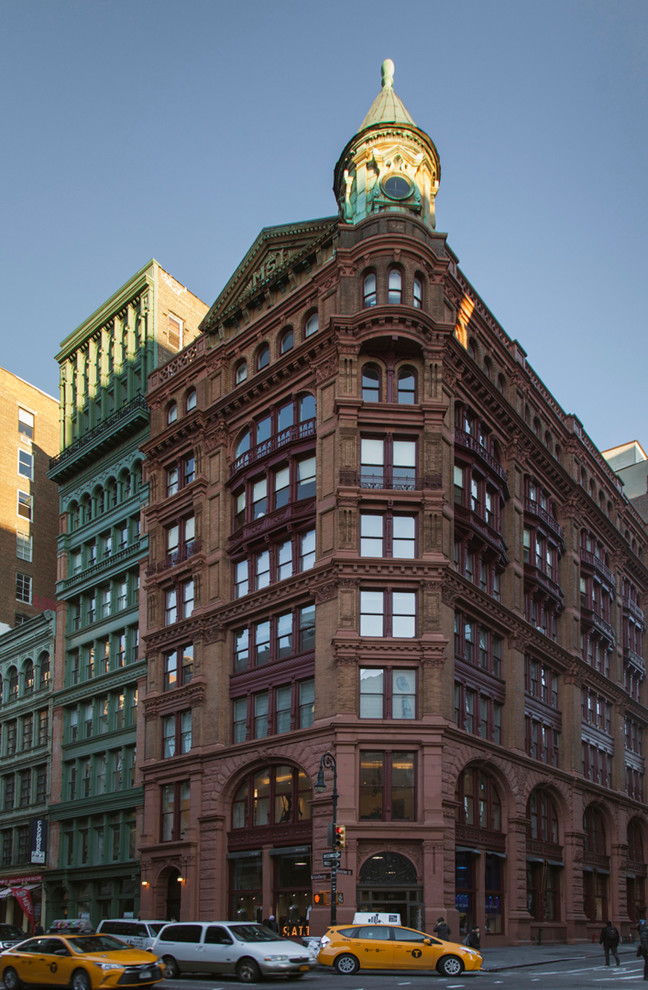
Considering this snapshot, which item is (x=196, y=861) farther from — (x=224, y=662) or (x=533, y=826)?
(x=533, y=826)

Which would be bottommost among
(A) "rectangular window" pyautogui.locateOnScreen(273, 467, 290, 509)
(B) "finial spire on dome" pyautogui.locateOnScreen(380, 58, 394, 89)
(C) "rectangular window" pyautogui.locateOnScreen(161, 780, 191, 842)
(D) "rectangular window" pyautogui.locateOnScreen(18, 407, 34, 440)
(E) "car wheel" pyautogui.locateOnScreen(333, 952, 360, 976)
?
(E) "car wheel" pyautogui.locateOnScreen(333, 952, 360, 976)

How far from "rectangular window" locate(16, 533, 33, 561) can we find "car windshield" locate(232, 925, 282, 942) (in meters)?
60.8

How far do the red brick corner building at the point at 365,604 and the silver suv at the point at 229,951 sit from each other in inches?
357

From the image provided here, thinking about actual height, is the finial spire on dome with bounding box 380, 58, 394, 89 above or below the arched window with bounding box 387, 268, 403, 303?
above

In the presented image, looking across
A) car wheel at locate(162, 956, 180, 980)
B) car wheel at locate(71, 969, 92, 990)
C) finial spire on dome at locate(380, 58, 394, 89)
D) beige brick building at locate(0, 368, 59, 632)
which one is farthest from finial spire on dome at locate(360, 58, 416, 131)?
beige brick building at locate(0, 368, 59, 632)

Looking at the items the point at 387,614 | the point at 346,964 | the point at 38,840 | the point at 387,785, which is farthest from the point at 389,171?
the point at 38,840

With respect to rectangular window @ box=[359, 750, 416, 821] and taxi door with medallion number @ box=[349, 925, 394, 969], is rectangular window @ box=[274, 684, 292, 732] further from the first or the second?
taxi door with medallion number @ box=[349, 925, 394, 969]

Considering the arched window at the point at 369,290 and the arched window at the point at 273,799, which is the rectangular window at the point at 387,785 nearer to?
the arched window at the point at 273,799

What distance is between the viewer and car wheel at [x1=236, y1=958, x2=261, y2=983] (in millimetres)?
28641

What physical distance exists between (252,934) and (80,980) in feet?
22.7

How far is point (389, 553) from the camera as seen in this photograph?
1770 inches

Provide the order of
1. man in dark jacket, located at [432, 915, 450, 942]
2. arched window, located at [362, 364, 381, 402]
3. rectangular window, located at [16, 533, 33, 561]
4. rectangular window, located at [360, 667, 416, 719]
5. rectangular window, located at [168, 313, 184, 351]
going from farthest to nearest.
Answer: rectangular window, located at [16, 533, 33, 561], rectangular window, located at [168, 313, 184, 351], arched window, located at [362, 364, 381, 402], rectangular window, located at [360, 667, 416, 719], man in dark jacket, located at [432, 915, 450, 942]

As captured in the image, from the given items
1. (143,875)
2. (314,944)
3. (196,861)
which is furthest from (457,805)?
(143,875)

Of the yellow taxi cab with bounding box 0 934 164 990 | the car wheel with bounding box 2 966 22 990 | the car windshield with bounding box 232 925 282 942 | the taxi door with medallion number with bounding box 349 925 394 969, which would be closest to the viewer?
the yellow taxi cab with bounding box 0 934 164 990
